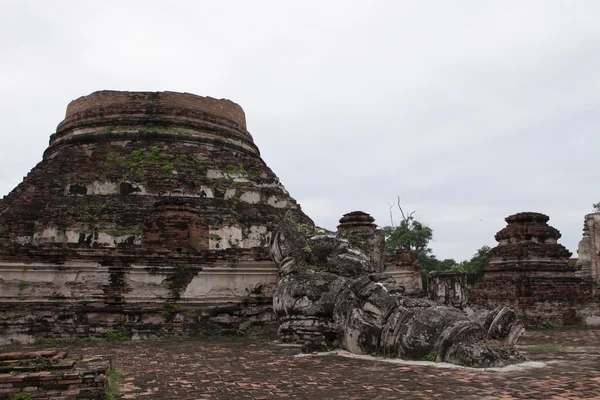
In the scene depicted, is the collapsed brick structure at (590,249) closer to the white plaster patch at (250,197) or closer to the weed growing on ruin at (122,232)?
the white plaster patch at (250,197)

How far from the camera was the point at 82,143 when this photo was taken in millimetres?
14836

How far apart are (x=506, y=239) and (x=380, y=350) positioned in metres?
9.43

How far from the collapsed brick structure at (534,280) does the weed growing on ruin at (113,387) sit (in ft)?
35.2

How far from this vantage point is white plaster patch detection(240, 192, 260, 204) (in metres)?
13.7

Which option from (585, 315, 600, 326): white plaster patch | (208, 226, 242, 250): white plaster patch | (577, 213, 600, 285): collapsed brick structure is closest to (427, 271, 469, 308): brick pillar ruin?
(585, 315, 600, 326): white plaster patch

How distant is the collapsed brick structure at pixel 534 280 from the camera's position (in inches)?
533

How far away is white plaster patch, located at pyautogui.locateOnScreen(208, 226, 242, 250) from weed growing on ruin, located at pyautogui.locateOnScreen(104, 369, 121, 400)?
6.38 meters

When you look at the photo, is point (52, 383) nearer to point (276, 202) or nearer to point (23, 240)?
point (23, 240)

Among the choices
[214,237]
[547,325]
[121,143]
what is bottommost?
[547,325]

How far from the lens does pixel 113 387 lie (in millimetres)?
4910

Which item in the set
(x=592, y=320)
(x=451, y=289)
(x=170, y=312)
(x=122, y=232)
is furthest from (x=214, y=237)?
(x=592, y=320)

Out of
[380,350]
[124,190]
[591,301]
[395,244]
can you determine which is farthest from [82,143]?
[395,244]

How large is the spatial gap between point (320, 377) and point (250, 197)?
863 cm

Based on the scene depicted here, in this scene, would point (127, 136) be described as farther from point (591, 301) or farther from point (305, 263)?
point (591, 301)
